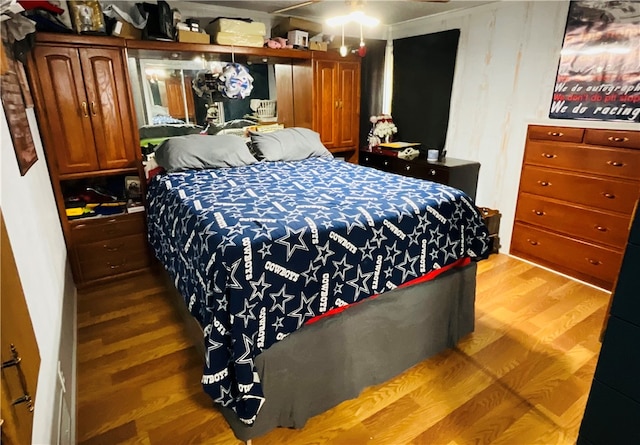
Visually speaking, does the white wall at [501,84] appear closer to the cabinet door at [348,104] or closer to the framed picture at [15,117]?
the cabinet door at [348,104]

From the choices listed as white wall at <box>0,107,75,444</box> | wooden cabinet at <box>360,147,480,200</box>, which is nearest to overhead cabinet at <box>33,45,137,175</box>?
white wall at <box>0,107,75,444</box>

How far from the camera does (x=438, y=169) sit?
333 centimetres

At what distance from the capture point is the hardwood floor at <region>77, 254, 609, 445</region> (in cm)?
157

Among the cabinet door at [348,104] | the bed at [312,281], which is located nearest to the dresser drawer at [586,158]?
the bed at [312,281]

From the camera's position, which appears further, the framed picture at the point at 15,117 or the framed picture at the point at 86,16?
the framed picture at the point at 86,16

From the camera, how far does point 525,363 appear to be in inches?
77.2

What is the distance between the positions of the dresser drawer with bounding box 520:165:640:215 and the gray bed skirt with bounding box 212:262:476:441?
4.23 feet

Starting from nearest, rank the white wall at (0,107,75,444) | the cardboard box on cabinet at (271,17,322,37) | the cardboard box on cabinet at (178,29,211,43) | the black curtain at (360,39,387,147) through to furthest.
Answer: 1. the white wall at (0,107,75,444)
2. the cardboard box on cabinet at (178,29,211,43)
3. the cardboard box on cabinet at (271,17,322,37)
4. the black curtain at (360,39,387,147)

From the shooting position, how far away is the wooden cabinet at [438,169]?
3.29 metres

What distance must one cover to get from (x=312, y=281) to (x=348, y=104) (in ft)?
8.87

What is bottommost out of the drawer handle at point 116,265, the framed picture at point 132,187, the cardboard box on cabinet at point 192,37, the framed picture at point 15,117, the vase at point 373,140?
the drawer handle at point 116,265

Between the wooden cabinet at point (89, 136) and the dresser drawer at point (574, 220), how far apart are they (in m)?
3.15

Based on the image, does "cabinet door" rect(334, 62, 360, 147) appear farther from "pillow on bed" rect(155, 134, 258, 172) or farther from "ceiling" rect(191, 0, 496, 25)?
"pillow on bed" rect(155, 134, 258, 172)

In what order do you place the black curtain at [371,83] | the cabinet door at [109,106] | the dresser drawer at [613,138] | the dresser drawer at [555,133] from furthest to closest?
the black curtain at [371,83] → the dresser drawer at [555,133] → the cabinet door at [109,106] → the dresser drawer at [613,138]
